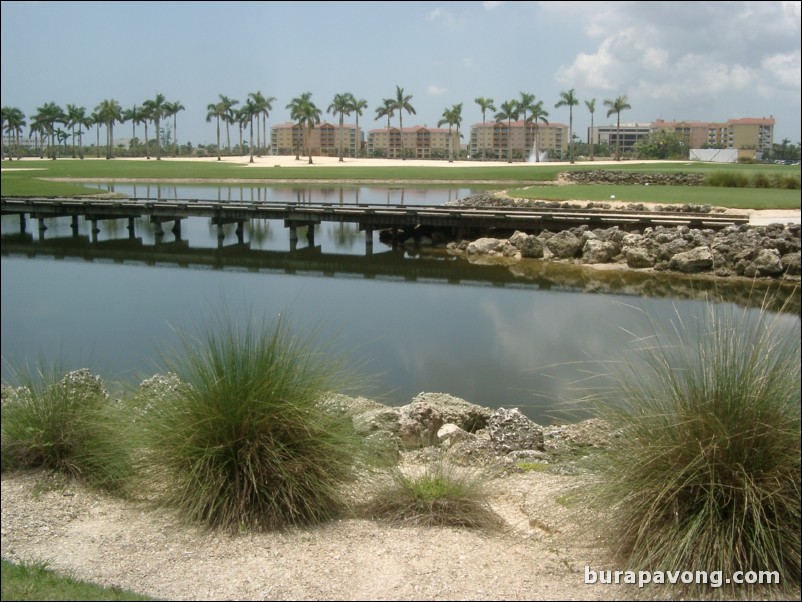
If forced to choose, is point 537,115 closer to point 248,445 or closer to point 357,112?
point 357,112

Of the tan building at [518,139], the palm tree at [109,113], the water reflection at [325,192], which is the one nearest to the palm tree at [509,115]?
the tan building at [518,139]

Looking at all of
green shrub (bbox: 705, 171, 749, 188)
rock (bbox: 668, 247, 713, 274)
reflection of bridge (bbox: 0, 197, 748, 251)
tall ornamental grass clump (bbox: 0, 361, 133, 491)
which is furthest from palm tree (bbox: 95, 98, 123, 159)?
rock (bbox: 668, 247, 713, 274)

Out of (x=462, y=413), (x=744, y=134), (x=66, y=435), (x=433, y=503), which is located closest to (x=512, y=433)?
(x=462, y=413)

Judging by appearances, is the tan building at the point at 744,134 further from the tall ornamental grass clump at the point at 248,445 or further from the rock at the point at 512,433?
the tall ornamental grass clump at the point at 248,445

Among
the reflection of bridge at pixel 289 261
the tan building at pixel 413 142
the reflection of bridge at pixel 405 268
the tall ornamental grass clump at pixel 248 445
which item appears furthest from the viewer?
the tan building at pixel 413 142

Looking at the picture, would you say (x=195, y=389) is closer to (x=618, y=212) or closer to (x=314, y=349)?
(x=314, y=349)

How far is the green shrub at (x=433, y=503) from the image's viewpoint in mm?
4387

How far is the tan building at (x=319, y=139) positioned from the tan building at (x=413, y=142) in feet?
10.1

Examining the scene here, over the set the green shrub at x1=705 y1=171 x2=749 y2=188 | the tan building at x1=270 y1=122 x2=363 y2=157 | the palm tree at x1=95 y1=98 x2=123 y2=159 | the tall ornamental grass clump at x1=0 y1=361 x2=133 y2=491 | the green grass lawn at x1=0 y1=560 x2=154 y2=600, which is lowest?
the green grass lawn at x1=0 y1=560 x2=154 y2=600

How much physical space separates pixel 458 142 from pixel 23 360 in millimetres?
92978

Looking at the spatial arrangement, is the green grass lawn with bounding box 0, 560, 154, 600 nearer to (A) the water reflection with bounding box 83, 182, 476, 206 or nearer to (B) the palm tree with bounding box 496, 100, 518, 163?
(A) the water reflection with bounding box 83, 182, 476, 206

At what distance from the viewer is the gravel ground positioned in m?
3.52

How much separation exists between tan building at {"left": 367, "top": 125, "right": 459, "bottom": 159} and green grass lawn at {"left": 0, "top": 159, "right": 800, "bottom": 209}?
80.8 feet

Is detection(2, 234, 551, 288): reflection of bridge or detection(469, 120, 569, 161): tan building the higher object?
detection(469, 120, 569, 161): tan building
